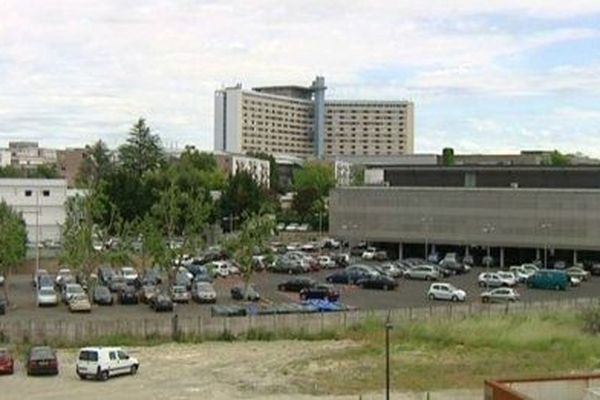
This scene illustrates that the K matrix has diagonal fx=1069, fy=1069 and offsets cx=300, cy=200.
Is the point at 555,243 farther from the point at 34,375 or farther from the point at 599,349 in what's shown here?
the point at 34,375

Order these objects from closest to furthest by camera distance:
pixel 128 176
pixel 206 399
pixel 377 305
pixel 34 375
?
pixel 206 399 → pixel 34 375 → pixel 377 305 → pixel 128 176

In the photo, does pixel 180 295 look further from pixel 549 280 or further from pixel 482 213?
pixel 482 213

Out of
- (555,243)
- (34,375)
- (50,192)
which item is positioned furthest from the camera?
(50,192)

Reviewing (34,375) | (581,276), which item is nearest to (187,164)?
(581,276)

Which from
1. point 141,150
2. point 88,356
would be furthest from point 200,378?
point 141,150

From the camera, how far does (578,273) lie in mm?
68938

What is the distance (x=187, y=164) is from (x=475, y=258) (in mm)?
56594

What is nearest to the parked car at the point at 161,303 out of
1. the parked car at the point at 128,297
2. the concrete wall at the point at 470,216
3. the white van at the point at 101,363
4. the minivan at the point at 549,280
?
the parked car at the point at 128,297

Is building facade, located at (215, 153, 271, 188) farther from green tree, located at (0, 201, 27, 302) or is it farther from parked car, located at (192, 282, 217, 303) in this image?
parked car, located at (192, 282, 217, 303)

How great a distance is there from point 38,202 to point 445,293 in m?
42.9

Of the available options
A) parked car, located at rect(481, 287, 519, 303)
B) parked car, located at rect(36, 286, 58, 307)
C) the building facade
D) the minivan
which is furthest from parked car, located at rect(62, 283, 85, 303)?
the building facade

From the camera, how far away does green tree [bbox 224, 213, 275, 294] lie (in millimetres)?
57344

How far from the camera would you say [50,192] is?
294 feet

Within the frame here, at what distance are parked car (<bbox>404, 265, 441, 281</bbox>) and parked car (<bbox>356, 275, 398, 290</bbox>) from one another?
4677 mm
